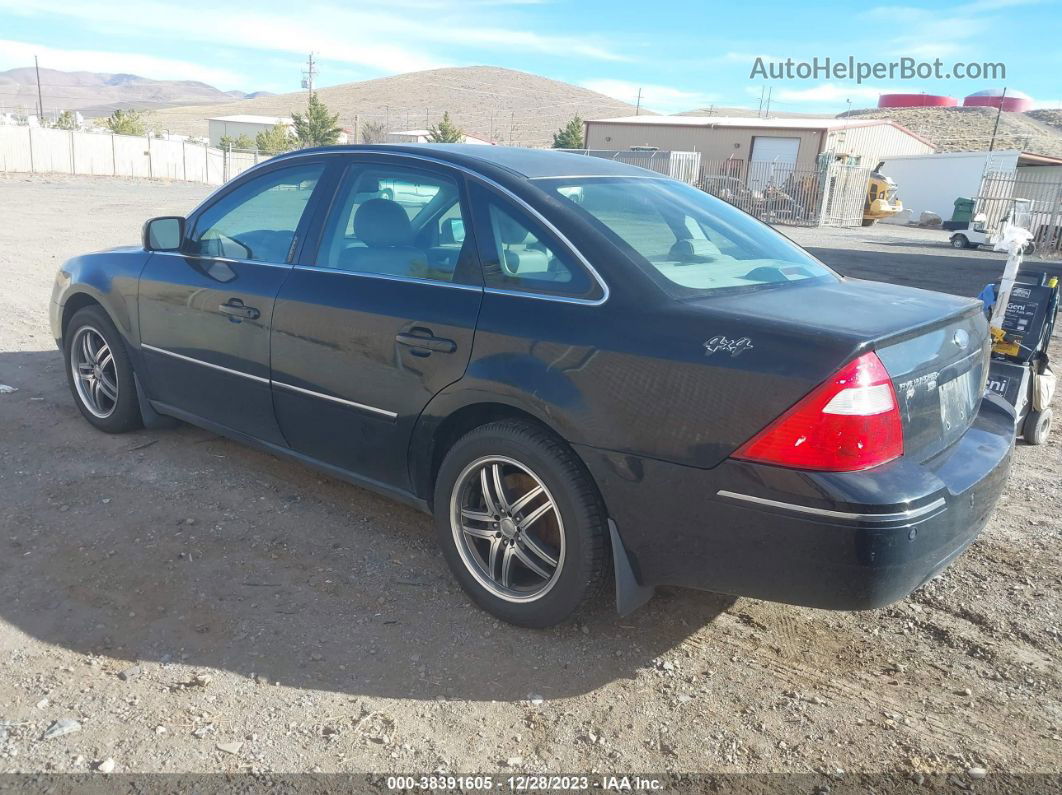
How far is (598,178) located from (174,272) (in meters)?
2.26

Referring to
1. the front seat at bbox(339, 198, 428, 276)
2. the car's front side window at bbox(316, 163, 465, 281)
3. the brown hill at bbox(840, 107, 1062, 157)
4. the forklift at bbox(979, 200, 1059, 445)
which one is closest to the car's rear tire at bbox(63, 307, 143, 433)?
the car's front side window at bbox(316, 163, 465, 281)

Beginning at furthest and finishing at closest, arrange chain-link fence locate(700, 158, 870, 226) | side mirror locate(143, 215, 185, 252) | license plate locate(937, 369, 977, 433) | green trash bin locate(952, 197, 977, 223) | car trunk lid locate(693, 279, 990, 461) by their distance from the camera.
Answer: chain-link fence locate(700, 158, 870, 226) → green trash bin locate(952, 197, 977, 223) → side mirror locate(143, 215, 185, 252) → license plate locate(937, 369, 977, 433) → car trunk lid locate(693, 279, 990, 461)

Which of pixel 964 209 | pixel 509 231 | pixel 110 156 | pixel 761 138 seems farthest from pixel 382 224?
pixel 110 156

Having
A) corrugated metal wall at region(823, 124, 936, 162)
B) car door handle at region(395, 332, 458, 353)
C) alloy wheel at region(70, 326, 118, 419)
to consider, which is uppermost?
corrugated metal wall at region(823, 124, 936, 162)

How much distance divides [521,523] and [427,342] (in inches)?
30.1

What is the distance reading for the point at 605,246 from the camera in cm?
297

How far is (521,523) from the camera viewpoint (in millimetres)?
3104

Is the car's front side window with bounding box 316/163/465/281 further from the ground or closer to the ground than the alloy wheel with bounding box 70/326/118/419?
further from the ground

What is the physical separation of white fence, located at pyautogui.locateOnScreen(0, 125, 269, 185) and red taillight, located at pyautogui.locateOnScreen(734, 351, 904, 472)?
40.8m

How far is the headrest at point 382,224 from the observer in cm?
358

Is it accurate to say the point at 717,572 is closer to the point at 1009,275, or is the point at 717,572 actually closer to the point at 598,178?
the point at 598,178

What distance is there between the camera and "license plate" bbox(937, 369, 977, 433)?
2.82 meters

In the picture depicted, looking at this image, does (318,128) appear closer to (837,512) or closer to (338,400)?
(338,400)

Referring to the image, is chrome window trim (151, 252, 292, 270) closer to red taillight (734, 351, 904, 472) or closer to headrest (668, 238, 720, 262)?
headrest (668, 238, 720, 262)
